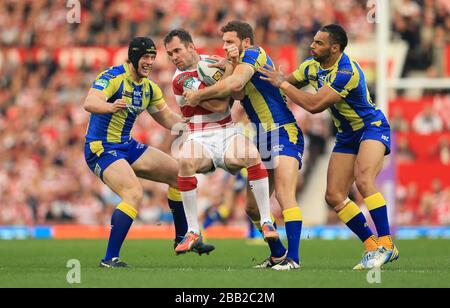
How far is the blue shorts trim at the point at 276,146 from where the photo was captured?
11.0 metres

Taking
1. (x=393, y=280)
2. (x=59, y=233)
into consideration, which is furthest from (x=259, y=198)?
(x=59, y=233)

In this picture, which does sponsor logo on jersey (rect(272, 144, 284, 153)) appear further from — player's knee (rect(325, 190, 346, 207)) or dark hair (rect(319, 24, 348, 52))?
dark hair (rect(319, 24, 348, 52))

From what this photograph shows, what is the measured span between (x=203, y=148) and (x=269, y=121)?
82 cm

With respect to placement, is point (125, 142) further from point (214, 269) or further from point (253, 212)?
point (214, 269)

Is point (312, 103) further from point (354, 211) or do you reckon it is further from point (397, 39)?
point (397, 39)

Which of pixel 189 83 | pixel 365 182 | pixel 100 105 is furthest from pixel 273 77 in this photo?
pixel 100 105

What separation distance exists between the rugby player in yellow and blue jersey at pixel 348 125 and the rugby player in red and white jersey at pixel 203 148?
813 mm

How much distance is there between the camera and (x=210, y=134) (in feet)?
36.5

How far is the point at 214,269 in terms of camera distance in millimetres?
11000

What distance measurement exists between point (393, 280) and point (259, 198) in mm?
2024

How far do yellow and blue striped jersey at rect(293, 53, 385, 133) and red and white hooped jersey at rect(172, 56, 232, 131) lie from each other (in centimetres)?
103

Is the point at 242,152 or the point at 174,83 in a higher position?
the point at 174,83

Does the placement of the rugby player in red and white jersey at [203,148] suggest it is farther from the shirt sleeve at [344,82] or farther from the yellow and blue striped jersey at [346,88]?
the shirt sleeve at [344,82]

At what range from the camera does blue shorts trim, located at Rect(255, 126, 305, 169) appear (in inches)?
432
